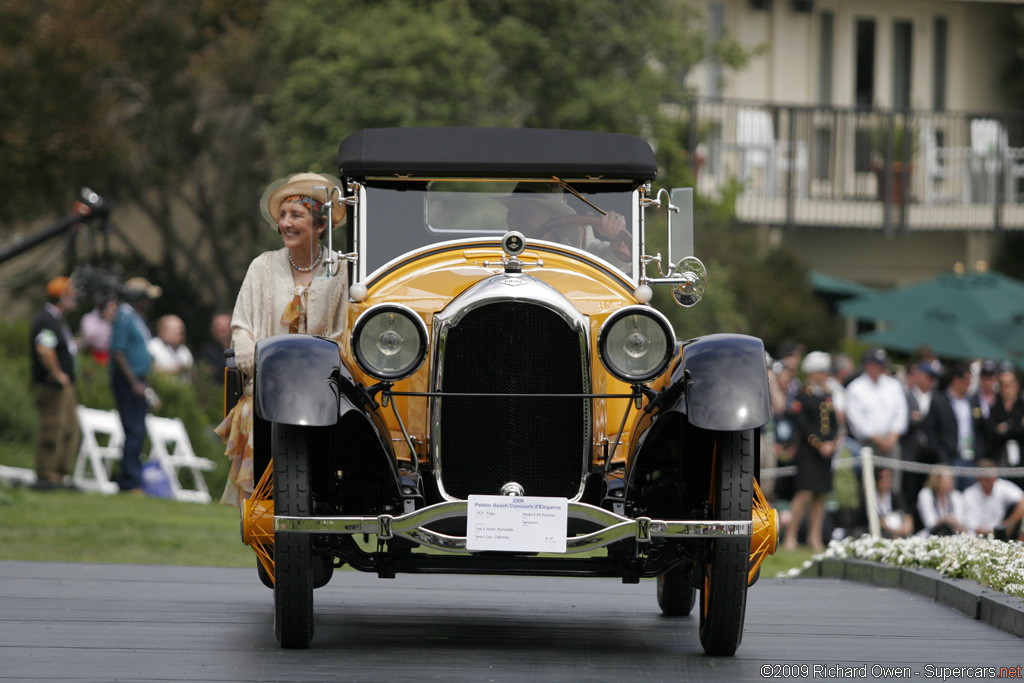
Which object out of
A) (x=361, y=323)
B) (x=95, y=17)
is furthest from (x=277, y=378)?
(x=95, y=17)

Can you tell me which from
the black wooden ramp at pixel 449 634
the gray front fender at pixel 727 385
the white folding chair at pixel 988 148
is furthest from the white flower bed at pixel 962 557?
the white folding chair at pixel 988 148

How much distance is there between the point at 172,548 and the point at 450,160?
5490 mm

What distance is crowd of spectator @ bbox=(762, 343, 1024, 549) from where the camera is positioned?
15031 mm

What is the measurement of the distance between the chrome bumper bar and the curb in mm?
1905

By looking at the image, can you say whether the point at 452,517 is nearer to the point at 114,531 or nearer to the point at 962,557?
the point at 962,557

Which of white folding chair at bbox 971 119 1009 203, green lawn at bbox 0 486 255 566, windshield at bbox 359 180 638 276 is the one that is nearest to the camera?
windshield at bbox 359 180 638 276

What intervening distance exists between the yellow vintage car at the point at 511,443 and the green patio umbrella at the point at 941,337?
13.4 meters

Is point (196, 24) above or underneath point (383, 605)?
above

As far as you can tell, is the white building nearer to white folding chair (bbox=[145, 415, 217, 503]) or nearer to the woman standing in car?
white folding chair (bbox=[145, 415, 217, 503])

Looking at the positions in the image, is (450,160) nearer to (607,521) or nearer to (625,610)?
(607,521)

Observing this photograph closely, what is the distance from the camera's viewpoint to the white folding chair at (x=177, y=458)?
1566cm

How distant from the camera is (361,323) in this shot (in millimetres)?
5914

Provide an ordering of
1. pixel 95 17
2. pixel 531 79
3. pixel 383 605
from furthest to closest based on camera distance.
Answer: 1. pixel 95 17
2. pixel 531 79
3. pixel 383 605

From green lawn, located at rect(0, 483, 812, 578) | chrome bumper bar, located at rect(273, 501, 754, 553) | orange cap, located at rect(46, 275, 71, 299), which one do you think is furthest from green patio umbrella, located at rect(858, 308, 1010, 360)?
chrome bumper bar, located at rect(273, 501, 754, 553)
